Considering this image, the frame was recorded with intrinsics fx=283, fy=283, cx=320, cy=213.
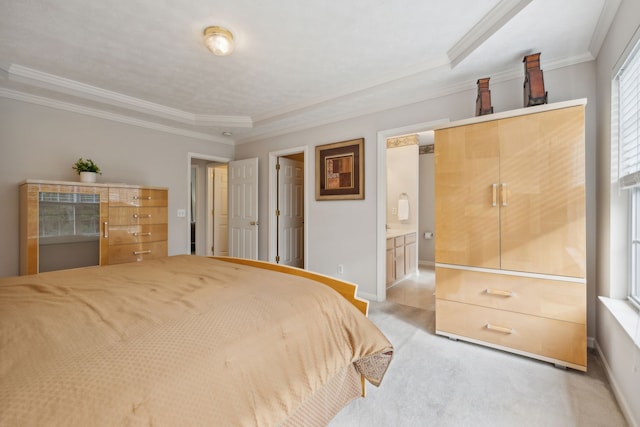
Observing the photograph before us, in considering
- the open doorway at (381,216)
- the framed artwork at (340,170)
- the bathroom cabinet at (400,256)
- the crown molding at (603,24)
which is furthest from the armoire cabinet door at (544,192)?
the bathroom cabinet at (400,256)

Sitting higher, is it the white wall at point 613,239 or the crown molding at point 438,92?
the crown molding at point 438,92

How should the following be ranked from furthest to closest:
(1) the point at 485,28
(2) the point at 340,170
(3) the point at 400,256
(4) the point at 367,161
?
(3) the point at 400,256 < (2) the point at 340,170 < (4) the point at 367,161 < (1) the point at 485,28

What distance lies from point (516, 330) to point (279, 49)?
294 centimetres

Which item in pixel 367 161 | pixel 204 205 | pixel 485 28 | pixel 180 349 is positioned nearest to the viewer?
pixel 180 349

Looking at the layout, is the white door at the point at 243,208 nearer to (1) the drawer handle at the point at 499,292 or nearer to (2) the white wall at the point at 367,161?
(2) the white wall at the point at 367,161

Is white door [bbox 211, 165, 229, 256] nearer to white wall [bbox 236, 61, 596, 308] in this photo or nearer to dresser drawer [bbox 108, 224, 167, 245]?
white wall [bbox 236, 61, 596, 308]

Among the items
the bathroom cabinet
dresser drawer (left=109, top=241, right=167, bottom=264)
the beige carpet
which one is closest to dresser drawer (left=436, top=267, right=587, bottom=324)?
the beige carpet

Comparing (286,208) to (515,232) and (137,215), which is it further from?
(515,232)

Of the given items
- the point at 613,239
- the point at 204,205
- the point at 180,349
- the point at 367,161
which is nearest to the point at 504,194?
the point at 613,239

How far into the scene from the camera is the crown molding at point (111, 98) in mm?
2688

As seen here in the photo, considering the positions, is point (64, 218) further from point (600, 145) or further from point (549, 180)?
point (600, 145)

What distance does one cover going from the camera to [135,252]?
11.1ft

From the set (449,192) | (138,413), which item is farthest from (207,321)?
(449,192)

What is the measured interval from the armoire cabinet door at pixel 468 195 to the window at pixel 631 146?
679mm
